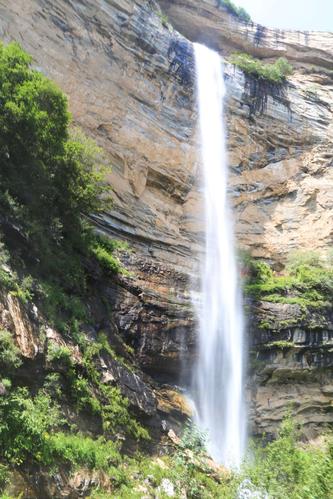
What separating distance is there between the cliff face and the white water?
57cm

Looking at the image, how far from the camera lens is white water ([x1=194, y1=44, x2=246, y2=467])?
13.7 m

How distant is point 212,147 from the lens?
2091cm

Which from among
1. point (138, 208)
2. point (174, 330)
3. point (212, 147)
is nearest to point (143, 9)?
point (212, 147)

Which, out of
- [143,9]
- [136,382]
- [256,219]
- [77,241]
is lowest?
[136,382]

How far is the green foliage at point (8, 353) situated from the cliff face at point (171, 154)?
506 cm

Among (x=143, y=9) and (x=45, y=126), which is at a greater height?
(x=143, y=9)

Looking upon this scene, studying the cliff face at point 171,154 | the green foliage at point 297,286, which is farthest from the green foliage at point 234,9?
the green foliage at point 297,286

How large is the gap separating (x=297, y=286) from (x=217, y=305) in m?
3.17

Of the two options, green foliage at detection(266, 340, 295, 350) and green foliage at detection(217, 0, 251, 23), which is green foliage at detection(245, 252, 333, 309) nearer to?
green foliage at detection(266, 340, 295, 350)

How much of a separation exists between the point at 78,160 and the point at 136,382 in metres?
5.79

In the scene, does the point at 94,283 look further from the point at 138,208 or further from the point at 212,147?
the point at 212,147

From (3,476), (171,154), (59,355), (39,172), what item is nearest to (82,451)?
(59,355)

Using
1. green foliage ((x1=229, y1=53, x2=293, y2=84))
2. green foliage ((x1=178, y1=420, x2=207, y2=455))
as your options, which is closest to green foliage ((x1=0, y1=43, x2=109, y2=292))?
green foliage ((x1=178, y1=420, x2=207, y2=455))

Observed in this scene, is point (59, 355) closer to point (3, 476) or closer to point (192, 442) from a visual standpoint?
point (3, 476)
